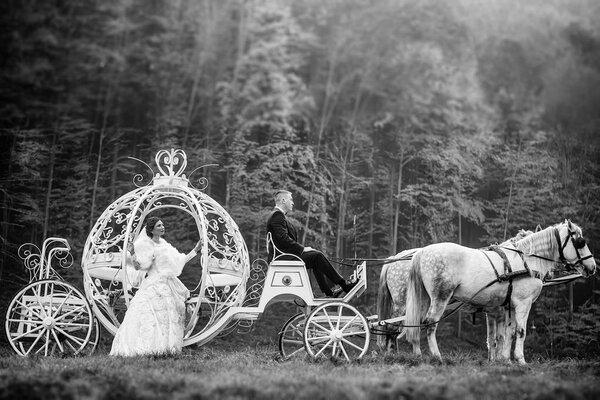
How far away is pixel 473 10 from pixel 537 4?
6.62ft

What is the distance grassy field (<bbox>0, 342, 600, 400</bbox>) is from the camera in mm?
4848

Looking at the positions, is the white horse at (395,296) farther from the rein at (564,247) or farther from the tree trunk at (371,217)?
the tree trunk at (371,217)

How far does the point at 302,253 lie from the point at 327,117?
9.34 meters

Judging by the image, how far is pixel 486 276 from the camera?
7645 millimetres

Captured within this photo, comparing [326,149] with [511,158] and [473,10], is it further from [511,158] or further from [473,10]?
[473,10]

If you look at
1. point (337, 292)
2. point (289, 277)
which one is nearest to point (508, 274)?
point (337, 292)

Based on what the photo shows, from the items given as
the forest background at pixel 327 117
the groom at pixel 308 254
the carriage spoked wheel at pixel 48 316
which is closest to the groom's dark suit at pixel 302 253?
the groom at pixel 308 254

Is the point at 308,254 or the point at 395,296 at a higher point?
the point at 308,254

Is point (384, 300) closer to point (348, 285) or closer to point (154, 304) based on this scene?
point (348, 285)

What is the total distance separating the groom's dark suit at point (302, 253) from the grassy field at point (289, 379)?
3.64 ft

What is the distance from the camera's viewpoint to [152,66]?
1730 centimetres

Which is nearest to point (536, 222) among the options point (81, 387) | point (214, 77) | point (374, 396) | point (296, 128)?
point (296, 128)

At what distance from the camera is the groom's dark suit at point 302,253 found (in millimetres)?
7715

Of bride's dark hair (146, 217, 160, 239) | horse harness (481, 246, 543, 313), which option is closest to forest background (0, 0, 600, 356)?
bride's dark hair (146, 217, 160, 239)
